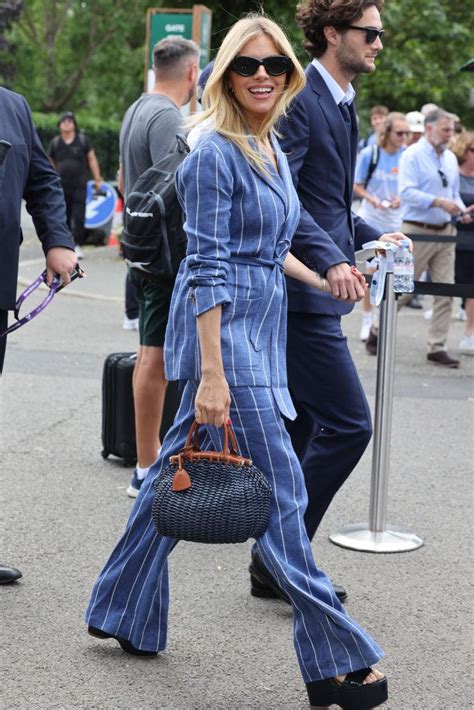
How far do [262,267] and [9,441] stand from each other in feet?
12.6

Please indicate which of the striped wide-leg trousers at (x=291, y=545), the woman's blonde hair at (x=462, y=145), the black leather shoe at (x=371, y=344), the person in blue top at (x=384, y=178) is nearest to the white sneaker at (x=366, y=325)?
the person in blue top at (x=384, y=178)

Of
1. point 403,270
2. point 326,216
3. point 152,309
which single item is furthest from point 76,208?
point 326,216

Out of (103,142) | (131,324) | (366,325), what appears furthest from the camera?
(103,142)

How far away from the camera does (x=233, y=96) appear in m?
3.68

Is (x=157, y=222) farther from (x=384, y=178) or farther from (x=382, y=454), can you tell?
(x=384, y=178)

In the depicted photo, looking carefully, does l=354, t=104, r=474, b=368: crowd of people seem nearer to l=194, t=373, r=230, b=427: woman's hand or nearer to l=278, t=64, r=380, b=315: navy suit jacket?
l=278, t=64, r=380, b=315: navy suit jacket

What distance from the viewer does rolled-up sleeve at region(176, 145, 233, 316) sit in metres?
3.52

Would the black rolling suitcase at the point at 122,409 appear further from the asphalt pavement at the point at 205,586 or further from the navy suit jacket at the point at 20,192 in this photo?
the navy suit jacket at the point at 20,192

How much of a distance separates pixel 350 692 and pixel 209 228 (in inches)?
52.6

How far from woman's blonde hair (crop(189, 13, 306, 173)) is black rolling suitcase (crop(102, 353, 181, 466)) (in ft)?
9.83

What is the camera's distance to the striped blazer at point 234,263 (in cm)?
353

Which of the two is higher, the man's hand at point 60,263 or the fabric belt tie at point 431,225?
the man's hand at point 60,263

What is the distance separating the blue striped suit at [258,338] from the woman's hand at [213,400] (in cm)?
8

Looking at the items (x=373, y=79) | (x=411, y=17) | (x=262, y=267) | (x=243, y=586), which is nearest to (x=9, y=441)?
(x=243, y=586)
